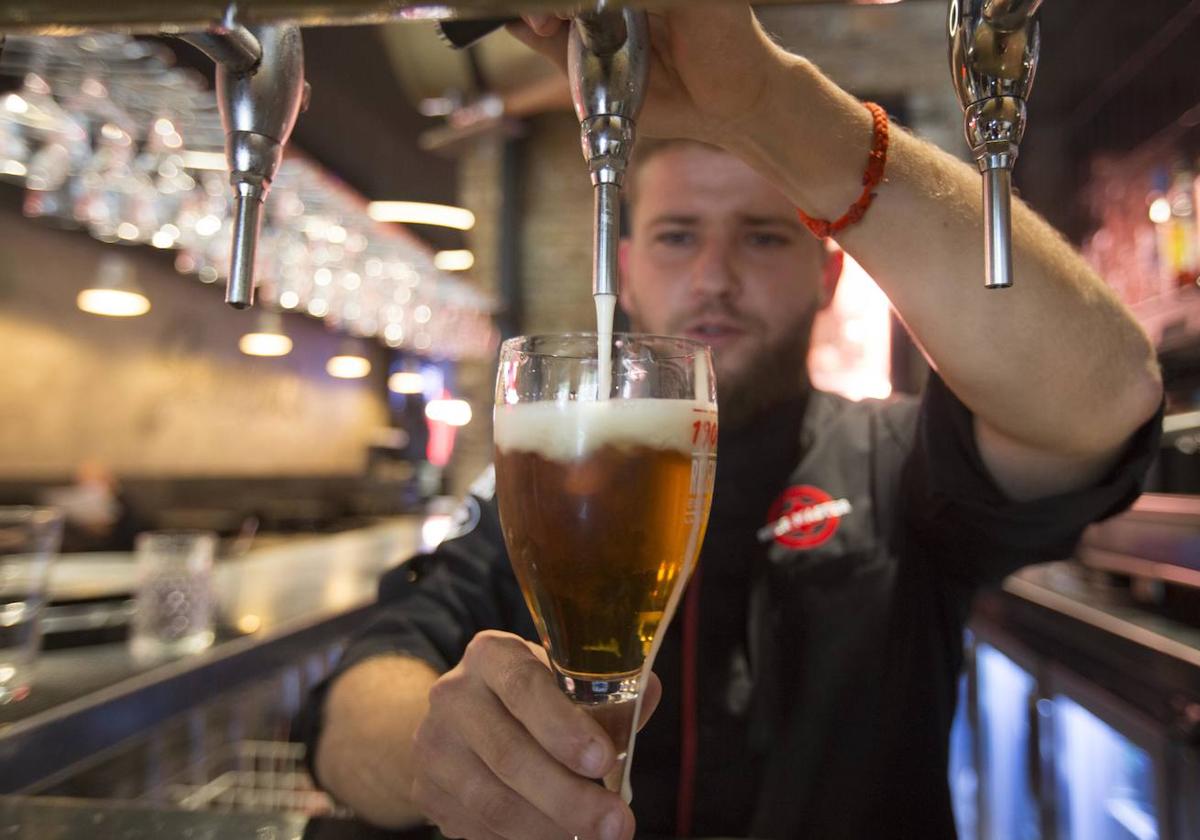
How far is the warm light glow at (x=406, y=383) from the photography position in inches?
419

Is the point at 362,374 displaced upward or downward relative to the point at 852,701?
upward

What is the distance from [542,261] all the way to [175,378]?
13.1 ft

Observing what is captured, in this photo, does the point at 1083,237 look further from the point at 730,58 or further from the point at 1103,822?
the point at 730,58

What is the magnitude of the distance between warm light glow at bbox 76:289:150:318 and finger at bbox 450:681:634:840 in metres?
6.35

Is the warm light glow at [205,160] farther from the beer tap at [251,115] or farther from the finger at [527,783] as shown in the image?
the finger at [527,783]

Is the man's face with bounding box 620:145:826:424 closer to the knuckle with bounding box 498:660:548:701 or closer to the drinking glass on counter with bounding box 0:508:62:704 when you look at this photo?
the knuckle with bounding box 498:660:548:701

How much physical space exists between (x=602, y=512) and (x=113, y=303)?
666 cm

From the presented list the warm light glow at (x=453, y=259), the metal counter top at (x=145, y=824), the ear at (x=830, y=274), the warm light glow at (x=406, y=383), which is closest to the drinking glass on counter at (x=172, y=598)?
the metal counter top at (x=145, y=824)

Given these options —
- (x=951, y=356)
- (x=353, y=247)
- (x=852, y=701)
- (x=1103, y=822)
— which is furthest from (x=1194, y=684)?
(x=353, y=247)

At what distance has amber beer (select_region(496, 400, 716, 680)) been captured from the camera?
47 centimetres

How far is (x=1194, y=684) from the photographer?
1.30m

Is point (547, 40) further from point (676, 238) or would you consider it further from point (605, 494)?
point (676, 238)

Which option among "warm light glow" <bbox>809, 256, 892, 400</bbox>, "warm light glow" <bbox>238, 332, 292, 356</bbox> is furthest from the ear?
"warm light glow" <bbox>238, 332, 292, 356</bbox>

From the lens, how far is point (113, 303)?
5965 mm
